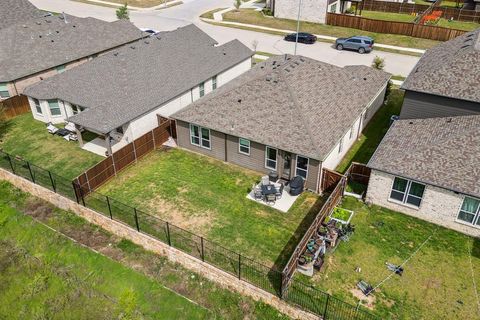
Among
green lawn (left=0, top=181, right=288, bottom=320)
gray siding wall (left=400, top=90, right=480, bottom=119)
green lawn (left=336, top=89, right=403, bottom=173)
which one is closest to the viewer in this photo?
green lawn (left=0, top=181, right=288, bottom=320)

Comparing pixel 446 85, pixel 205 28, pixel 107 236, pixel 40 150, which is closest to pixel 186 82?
pixel 40 150

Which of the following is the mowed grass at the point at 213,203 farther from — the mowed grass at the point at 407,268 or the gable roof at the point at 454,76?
the gable roof at the point at 454,76

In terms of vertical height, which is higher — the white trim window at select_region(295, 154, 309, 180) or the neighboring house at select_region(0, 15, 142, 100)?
the neighboring house at select_region(0, 15, 142, 100)

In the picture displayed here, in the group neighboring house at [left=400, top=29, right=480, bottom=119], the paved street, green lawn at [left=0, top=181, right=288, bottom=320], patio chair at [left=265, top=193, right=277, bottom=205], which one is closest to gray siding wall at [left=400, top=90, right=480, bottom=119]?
neighboring house at [left=400, top=29, right=480, bottom=119]

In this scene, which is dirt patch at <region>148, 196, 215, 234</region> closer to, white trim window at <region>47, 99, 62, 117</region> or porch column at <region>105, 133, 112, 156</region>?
porch column at <region>105, 133, 112, 156</region>

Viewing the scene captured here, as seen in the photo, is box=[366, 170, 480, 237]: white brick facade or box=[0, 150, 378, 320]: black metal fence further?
box=[366, 170, 480, 237]: white brick facade

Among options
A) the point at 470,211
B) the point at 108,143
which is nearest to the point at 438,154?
the point at 470,211

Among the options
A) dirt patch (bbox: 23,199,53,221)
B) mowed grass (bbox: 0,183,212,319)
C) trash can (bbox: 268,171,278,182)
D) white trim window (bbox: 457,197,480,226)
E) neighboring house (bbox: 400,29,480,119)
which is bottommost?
mowed grass (bbox: 0,183,212,319)

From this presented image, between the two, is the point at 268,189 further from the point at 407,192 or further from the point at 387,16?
the point at 387,16

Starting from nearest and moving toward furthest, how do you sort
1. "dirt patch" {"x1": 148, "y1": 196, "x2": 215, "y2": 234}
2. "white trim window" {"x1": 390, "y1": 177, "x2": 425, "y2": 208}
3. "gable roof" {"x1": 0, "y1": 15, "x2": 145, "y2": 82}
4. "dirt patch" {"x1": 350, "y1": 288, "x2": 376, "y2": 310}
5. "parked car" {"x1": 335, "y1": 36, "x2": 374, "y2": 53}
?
"dirt patch" {"x1": 350, "y1": 288, "x2": 376, "y2": 310}
"white trim window" {"x1": 390, "y1": 177, "x2": 425, "y2": 208}
"dirt patch" {"x1": 148, "y1": 196, "x2": 215, "y2": 234}
"gable roof" {"x1": 0, "y1": 15, "x2": 145, "y2": 82}
"parked car" {"x1": 335, "y1": 36, "x2": 374, "y2": 53}
